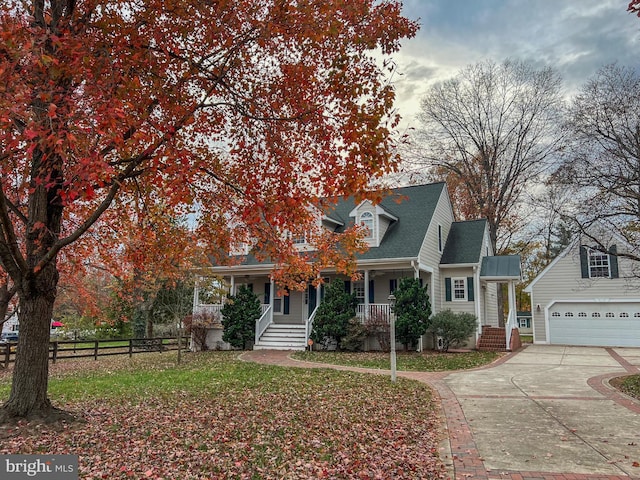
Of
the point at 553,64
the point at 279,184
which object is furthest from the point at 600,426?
the point at 553,64

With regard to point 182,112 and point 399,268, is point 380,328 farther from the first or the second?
point 182,112

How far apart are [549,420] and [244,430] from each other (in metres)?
4.73

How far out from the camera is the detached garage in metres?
21.0

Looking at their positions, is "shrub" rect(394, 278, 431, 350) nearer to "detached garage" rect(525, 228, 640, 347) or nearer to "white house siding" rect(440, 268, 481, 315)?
"white house siding" rect(440, 268, 481, 315)

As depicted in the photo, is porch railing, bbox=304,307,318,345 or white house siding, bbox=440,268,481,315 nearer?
porch railing, bbox=304,307,318,345

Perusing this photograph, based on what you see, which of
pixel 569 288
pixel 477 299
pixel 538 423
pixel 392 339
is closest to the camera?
pixel 538 423

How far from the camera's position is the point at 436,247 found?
67.1 ft

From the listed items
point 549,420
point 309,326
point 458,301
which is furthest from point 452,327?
point 549,420

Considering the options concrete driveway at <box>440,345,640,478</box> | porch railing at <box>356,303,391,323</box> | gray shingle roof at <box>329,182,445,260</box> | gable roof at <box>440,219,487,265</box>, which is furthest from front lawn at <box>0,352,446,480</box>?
gable roof at <box>440,219,487,265</box>

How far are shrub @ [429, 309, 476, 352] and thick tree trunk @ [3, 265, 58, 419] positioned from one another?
14229 mm

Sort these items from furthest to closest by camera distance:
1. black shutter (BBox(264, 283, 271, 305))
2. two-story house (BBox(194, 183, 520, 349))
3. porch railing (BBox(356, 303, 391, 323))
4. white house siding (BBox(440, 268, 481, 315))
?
black shutter (BBox(264, 283, 271, 305)) → white house siding (BBox(440, 268, 481, 315)) → two-story house (BBox(194, 183, 520, 349)) → porch railing (BBox(356, 303, 391, 323))

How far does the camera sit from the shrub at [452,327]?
57.6 ft

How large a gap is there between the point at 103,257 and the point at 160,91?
4.87 m

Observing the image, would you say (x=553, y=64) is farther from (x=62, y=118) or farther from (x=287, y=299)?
(x=62, y=118)
